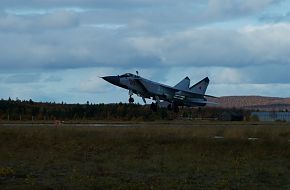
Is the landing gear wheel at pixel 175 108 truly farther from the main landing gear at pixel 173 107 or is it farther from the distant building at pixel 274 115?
the distant building at pixel 274 115

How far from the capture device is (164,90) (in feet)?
210

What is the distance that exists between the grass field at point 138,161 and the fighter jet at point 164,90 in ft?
73.4

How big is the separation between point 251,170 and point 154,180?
440 cm

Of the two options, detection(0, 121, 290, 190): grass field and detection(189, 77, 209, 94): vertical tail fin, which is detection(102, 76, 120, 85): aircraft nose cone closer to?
detection(189, 77, 209, 94): vertical tail fin

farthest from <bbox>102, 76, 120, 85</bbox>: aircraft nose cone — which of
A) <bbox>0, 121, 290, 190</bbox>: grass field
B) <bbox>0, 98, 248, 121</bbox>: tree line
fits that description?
<bbox>0, 98, 248, 121</bbox>: tree line

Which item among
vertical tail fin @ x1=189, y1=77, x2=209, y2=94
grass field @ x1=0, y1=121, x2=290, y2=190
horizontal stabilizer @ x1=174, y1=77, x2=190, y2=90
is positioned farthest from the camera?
vertical tail fin @ x1=189, y1=77, x2=209, y2=94

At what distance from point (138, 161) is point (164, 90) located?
40615 mm

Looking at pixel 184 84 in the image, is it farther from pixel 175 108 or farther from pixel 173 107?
pixel 175 108

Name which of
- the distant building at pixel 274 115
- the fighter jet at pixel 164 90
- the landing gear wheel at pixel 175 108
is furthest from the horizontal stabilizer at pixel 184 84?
the distant building at pixel 274 115

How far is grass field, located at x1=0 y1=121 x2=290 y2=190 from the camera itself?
55.9 feet

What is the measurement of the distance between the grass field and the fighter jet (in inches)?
881

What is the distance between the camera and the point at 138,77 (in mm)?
59969

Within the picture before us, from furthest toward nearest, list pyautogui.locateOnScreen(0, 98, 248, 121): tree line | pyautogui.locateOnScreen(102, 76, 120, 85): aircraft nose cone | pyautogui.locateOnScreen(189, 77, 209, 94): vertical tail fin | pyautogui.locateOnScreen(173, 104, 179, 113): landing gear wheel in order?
pyautogui.locateOnScreen(0, 98, 248, 121): tree line
pyautogui.locateOnScreen(189, 77, 209, 94): vertical tail fin
pyautogui.locateOnScreen(173, 104, 179, 113): landing gear wheel
pyautogui.locateOnScreen(102, 76, 120, 85): aircraft nose cone

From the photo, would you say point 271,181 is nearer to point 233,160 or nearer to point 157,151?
→ point 233,160
